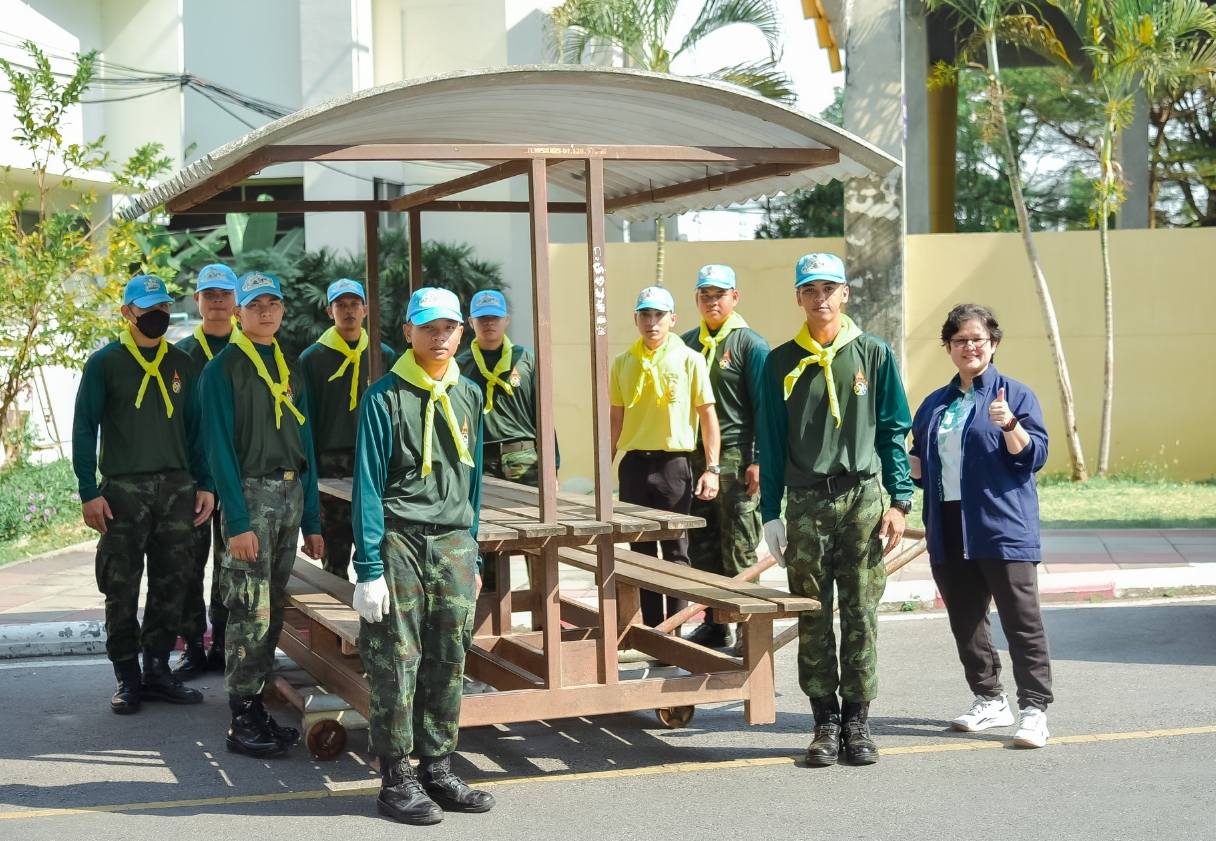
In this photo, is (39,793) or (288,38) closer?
(39,793)

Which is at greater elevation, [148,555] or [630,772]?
[148,555]

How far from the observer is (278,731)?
6348 millimetres

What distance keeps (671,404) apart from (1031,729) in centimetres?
268

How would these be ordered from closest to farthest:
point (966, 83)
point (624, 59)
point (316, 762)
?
point (316, 762) < point (624, 59) < point (966, 83)

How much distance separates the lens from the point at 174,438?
7.16 metres

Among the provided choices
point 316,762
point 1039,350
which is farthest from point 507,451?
point 1039,350

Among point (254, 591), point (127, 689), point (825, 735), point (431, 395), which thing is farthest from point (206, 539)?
point (825, 735)

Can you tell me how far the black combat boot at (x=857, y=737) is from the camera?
5922mm

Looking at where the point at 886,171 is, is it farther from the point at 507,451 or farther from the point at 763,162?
the point at 507,451

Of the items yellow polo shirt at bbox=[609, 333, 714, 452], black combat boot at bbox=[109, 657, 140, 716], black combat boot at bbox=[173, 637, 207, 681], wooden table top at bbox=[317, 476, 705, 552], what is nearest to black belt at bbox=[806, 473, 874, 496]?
wooden table top at bbox=[317, 476, 705, 552]

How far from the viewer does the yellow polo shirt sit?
775 centimetres

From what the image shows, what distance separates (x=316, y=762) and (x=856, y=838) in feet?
8.30

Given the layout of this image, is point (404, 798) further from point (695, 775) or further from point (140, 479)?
point (140, 479)

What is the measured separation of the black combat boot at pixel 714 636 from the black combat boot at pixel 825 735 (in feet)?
6.86
